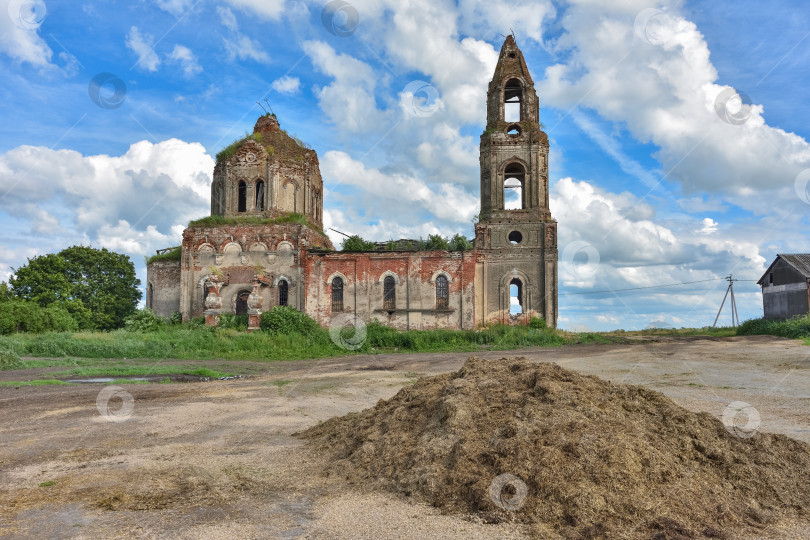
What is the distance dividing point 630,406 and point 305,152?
30500mm

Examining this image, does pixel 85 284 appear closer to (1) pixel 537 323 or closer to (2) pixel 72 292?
(2) pixel 72 292

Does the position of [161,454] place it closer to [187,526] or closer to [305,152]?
[187,526]

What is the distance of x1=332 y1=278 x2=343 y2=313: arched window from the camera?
29.8 meters

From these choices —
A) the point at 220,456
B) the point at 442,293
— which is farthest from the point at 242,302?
the point at 220,456

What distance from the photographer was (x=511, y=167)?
31469 mm

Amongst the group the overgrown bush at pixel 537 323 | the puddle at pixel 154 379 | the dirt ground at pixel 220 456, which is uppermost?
the overgrown bush at pixel 537 323

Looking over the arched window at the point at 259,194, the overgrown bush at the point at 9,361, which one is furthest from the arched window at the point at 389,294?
the overgrown bush at the point at 9,361

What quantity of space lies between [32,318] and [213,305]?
1108cm

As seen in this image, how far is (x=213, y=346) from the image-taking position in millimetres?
24594

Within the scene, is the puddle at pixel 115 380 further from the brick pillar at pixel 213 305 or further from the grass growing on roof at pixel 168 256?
the grass growing on roof at pixel 168 256

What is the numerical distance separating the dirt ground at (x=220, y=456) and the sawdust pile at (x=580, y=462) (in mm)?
307

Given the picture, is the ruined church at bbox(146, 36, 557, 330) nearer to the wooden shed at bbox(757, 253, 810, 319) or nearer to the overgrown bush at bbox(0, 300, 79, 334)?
the overgrown bush at bbox(0, 300, 79, 334)

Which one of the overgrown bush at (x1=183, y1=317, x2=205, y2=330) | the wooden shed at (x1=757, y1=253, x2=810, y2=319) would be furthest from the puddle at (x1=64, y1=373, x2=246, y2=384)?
the wooden shed at (x1=757, y1=253, x2=810, y2=319)

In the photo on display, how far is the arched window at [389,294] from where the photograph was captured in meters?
29.5
